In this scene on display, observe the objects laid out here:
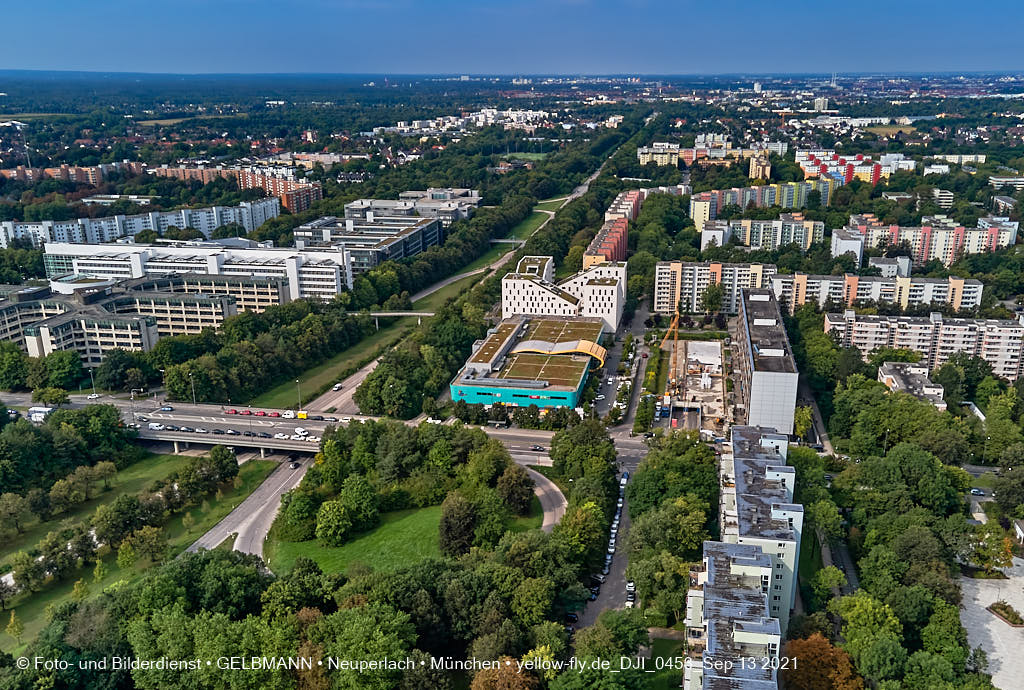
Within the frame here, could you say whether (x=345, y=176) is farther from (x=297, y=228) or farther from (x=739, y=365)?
(x=739, y=365)

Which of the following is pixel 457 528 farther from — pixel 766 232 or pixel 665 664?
pixel 766 232

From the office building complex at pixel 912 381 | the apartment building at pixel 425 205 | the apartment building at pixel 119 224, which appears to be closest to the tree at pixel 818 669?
the office building complex at pixel 912 381

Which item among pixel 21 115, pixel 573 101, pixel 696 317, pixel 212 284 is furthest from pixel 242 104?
pixel 696 317

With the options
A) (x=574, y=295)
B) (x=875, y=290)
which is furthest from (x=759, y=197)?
(x=574, y=295)

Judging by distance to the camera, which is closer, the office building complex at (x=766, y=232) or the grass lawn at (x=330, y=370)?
the grass lawn at (x=330, y=370)

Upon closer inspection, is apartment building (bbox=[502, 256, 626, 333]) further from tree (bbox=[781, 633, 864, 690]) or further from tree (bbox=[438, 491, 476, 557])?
tree (bbox=[781, 633, 864, 690])

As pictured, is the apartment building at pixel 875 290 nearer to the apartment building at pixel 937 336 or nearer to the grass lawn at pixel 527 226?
the apartment building at pixel 937 336
